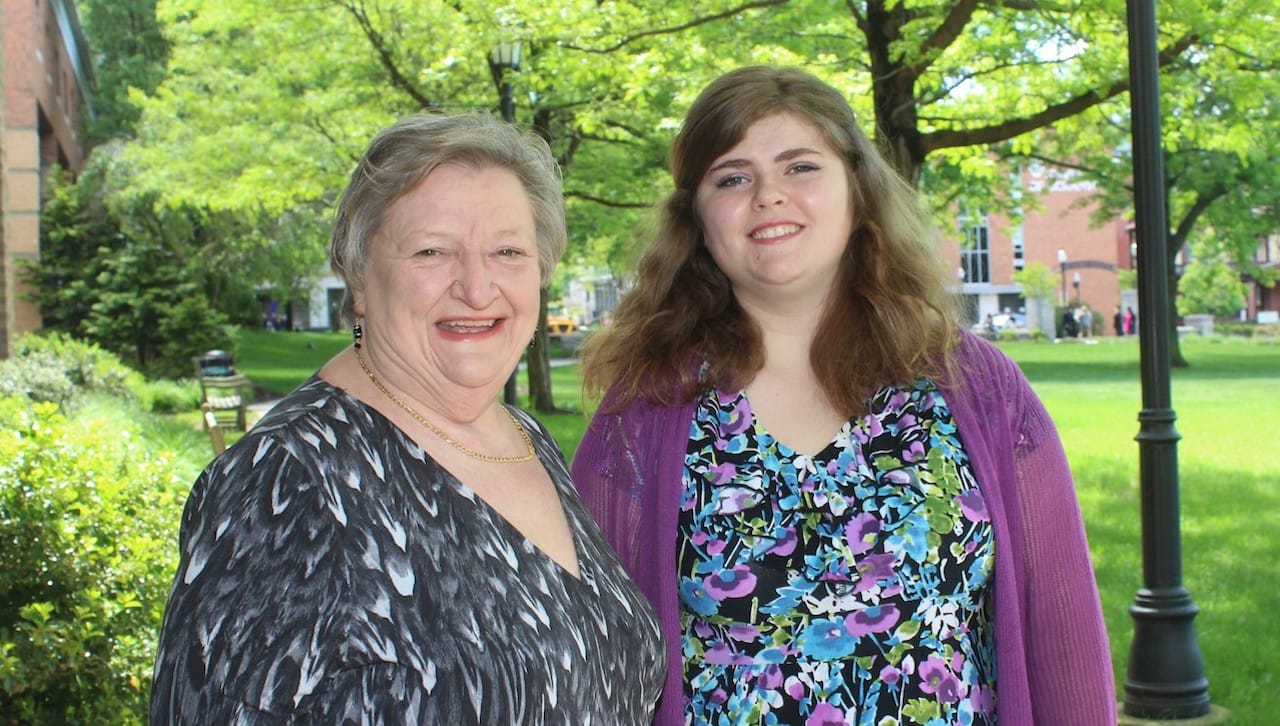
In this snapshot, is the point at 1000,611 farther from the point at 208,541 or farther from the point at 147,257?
the point at 147,257

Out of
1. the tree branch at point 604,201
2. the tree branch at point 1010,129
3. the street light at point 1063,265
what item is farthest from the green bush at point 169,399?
the street light at point 1063,265

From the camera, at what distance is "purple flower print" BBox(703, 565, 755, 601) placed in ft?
8.81

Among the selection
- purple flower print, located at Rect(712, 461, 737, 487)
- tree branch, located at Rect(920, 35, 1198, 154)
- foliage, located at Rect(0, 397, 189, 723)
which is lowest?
foliage, located at Rect(0, 397, 189, 723)

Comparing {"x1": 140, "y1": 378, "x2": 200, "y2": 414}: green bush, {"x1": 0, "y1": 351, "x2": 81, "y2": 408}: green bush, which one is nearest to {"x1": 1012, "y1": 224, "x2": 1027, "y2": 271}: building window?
{"x1": 140, "y1": 378, "x2": 200, "y2": 414}: green bush

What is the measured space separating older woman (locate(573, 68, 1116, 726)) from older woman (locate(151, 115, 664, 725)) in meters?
0.25

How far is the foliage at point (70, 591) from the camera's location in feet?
14.1

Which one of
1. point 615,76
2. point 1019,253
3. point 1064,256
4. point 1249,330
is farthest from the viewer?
point 1019,253

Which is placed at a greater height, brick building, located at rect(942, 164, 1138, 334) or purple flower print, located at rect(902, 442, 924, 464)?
brick building, located at rect(942, 164, 1138, 334)

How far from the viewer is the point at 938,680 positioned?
8.73 feet

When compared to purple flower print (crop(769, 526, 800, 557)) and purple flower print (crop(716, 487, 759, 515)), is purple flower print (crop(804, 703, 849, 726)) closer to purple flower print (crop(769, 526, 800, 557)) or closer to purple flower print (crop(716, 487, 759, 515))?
purple flower print (crop(769, 526, 800, 557))

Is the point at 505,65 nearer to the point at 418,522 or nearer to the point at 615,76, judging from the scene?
the point at 615,76

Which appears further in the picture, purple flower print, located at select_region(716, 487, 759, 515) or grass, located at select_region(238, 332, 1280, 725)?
grass, located at select_region(238, 332, 1280, 725)

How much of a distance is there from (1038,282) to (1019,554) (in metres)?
63.8

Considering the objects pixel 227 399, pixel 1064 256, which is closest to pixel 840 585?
pixel 227 399
